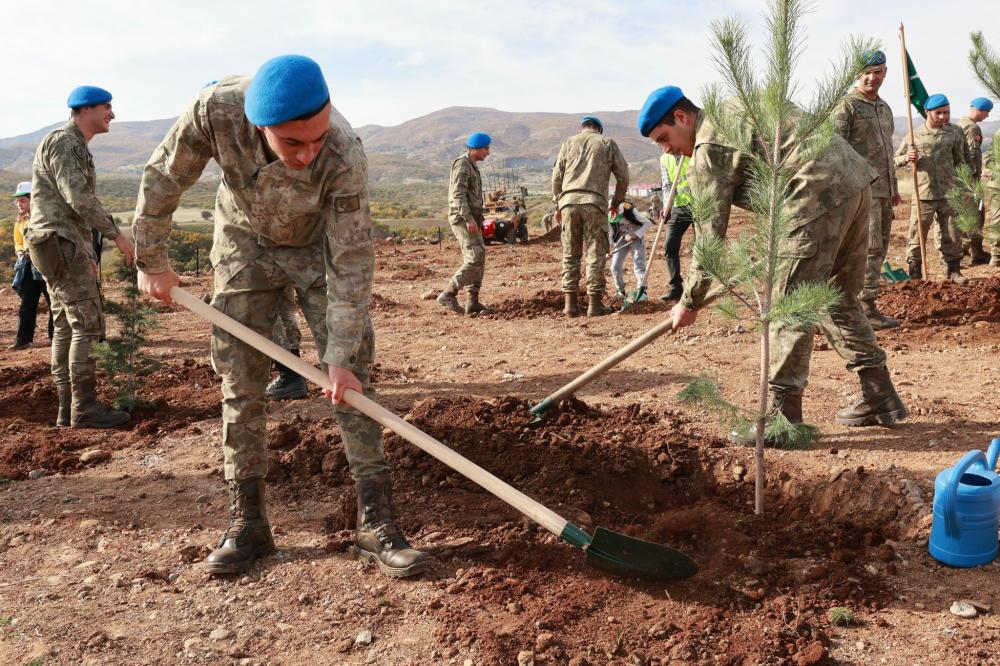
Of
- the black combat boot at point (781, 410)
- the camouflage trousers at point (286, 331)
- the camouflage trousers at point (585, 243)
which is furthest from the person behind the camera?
the camouflage trousers at point (585, 243)

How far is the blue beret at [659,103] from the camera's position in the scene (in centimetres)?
349

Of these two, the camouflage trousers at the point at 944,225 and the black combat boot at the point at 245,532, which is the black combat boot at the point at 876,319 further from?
the black combat boot at the point at 245,532

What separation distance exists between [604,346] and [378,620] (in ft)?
14.0

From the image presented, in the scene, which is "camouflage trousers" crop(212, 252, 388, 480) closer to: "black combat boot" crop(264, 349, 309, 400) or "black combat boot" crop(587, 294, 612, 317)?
"black combat boot" crop(264, 349, 309, 400)

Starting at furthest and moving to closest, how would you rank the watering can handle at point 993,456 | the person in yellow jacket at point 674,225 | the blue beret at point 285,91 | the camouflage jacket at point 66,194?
1. the person in yellow jacket at point 674,225
2. the camouflage jacket at point 66,194
3. the watering can handle at point 993,456
4. the blue beret at point 285,91

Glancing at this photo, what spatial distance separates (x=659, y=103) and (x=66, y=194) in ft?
12.0

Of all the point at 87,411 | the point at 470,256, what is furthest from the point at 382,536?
the point at 470,256

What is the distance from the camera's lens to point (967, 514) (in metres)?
2.77

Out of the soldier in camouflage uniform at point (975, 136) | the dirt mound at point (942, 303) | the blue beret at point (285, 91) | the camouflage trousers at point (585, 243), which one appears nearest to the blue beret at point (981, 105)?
the soldier in camouflage uniform at point (975, 136)

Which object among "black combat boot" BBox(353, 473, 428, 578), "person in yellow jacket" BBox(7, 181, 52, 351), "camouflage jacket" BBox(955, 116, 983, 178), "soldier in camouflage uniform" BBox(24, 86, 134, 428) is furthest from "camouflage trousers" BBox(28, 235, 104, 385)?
"camouflage jacket" BBox(955, 116, 983, 178)

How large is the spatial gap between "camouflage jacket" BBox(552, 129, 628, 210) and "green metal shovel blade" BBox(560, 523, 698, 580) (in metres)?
5.18

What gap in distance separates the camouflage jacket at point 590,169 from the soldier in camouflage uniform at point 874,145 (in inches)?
84.6

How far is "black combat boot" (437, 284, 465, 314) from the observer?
29.1 ft

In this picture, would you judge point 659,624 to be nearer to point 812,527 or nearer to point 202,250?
point 812,527
